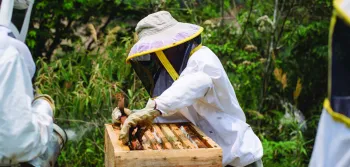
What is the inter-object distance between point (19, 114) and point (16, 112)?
0.02 meters

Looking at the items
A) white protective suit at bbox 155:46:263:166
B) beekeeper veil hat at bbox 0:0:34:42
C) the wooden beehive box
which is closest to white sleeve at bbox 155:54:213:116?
white protective suit at bbox 155:46:263:166

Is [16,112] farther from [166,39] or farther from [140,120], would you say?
[166,39]

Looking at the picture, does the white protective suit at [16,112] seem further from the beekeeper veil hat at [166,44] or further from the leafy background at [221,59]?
the leafy background at [221,59]

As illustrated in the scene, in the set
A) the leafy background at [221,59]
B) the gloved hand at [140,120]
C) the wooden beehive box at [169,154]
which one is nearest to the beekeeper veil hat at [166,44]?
the gloved hand at [140,120]

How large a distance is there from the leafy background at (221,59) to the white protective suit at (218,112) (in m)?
1.82

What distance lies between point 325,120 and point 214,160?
1.21 m

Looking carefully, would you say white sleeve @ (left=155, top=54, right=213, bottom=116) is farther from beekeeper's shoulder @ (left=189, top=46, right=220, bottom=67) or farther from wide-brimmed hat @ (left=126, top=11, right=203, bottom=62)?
wide-brimmed hat @ (left=126, top=11, right=203, bottom=62)

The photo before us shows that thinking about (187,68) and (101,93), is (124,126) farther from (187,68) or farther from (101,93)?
(101,93)

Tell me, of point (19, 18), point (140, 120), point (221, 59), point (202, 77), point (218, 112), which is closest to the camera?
point (140, 120)

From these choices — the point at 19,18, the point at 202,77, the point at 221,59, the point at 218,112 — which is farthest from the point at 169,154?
the point at 221,59

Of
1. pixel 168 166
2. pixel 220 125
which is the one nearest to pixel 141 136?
pixel 168 166

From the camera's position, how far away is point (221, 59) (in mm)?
6336

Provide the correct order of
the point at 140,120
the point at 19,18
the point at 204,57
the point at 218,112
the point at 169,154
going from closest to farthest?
the point at 169,154
the point at 140,120
the point at 204,57
the point at 218,112
the point at 19,18

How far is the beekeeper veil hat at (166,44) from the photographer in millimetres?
3203
